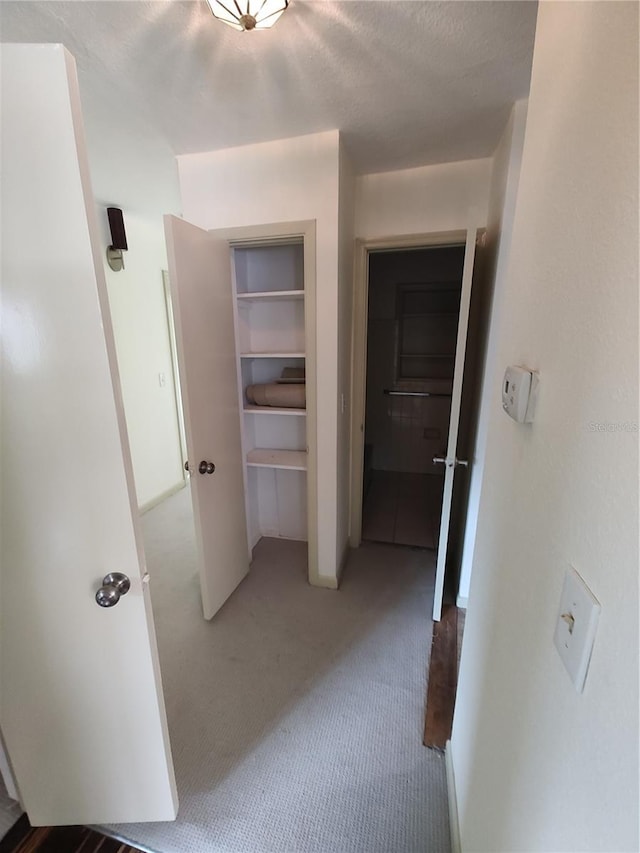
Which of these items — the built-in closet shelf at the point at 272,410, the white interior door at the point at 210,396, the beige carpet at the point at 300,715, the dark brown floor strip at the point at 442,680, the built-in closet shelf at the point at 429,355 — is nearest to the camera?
the beige carpet at the point at 300,715

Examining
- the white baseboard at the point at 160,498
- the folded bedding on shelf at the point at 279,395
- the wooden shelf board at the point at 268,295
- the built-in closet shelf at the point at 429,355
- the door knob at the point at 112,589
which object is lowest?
the white baseboard at the point at 160,498

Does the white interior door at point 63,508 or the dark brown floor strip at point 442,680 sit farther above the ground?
the white interior door at point 63,508

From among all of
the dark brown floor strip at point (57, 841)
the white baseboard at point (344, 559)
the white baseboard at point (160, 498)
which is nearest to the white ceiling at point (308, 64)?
the white baseboard at point (344, 559)

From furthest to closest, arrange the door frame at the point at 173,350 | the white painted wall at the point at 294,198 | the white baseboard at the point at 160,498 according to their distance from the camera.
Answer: the door frame at the point at 173,350 < the white baseboard at the point at 160,498 < the white painted wall at the point at 294,198

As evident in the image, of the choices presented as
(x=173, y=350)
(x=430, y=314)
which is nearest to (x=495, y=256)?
(x=430, y=314)

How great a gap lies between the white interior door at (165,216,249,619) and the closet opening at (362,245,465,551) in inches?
54.3

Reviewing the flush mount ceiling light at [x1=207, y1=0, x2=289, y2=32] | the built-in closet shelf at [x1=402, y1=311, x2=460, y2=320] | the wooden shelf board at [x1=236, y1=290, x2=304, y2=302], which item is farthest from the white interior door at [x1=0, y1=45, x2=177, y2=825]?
the built-in closet shelf at [x1=402, y1=311, x2=460, y2=320]

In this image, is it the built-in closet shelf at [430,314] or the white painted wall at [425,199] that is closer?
the white painted wall at [425,199]

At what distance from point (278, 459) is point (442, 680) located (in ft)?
4.80

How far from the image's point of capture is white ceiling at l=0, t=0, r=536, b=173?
41.2 inches

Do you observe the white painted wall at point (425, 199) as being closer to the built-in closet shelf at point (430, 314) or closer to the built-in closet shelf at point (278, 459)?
the built-in closet shelf at point (278, 459)

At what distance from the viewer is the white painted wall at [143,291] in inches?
73.5

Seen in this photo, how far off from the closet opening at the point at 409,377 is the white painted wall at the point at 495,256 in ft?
3.61

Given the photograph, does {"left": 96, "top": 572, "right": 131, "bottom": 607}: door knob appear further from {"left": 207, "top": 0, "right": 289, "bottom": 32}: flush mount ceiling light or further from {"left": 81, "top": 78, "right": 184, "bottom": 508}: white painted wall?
{"left": 81, "top": 78, "right": 184, "bottom": 508}: white painted wall
